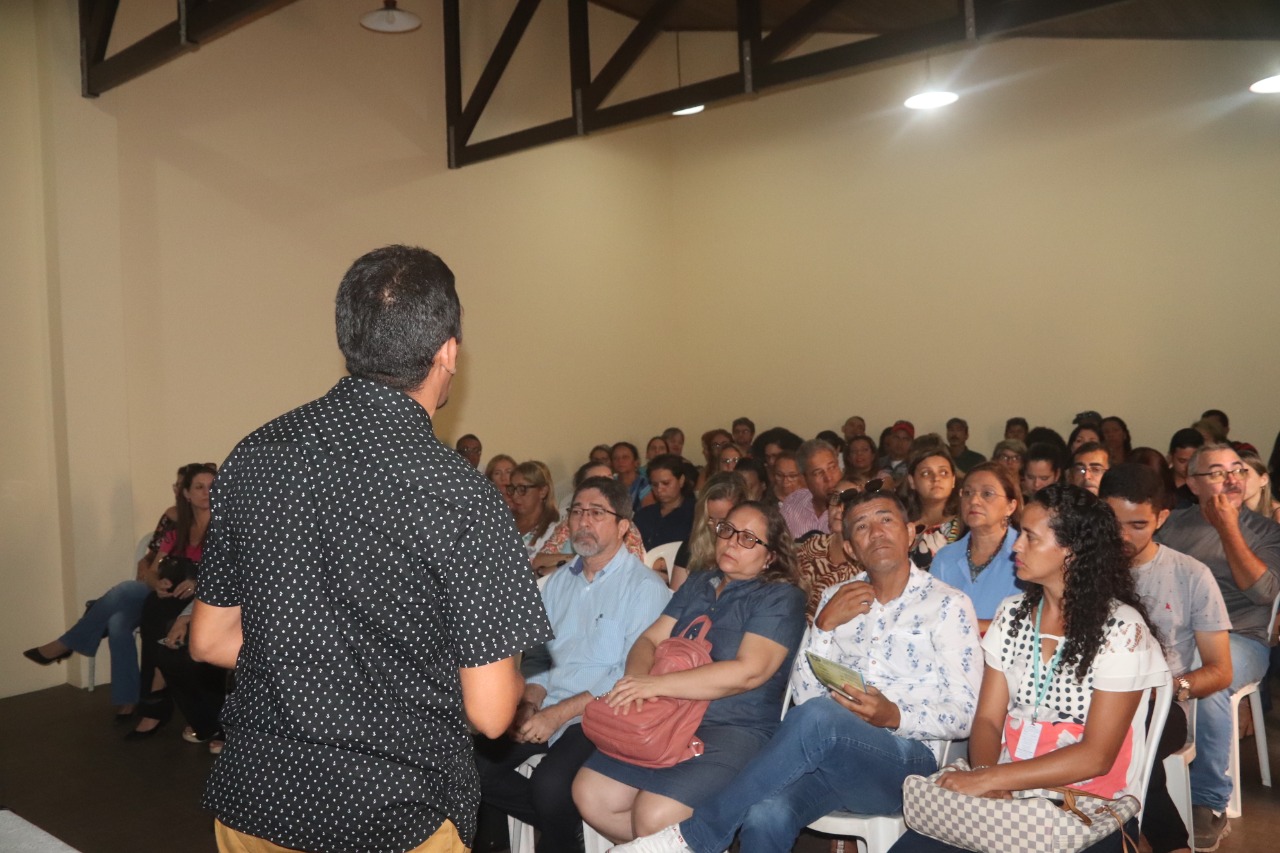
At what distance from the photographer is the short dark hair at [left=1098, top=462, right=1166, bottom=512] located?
10.8 feet

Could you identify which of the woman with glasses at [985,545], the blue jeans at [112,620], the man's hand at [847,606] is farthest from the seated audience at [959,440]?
the blue jeans at [112,620]

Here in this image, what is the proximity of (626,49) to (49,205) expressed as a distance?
3.76 m

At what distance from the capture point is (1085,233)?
8.71m

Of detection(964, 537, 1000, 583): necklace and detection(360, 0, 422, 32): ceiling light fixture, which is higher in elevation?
detection(360, 0, 422, 32): ceiling light fixture

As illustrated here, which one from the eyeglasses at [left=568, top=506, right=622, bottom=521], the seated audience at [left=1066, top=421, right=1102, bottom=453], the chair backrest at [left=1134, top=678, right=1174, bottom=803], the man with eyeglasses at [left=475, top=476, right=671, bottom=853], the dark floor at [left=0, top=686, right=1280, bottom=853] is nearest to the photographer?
the chair backrest at [left=1134, top=678, right=1174, bottom=803]

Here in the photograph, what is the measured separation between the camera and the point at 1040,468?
16.1 ft

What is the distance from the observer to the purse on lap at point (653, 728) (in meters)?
2.82

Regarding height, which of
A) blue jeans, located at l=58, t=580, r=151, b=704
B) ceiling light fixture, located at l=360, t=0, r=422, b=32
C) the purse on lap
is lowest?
blue jeans, located at l=58, t=580, r=151, b=704

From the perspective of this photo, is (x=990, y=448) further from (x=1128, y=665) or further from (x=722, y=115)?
(x=1128, y=665)

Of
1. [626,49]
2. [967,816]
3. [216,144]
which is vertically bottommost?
[967,816]

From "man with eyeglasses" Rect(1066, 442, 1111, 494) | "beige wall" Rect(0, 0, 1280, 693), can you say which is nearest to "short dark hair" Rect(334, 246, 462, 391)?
"man with eyeglasses" Rect(1066, 442, 1111, 494)

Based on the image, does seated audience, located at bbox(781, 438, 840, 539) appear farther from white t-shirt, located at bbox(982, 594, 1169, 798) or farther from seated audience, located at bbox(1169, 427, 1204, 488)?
white t-shirt, located at bbox(982, 594, 1169, 798)

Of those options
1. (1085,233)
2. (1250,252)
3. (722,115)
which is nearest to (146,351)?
(722,115)

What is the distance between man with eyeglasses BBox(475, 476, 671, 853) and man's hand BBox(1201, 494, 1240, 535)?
6.48 feet
